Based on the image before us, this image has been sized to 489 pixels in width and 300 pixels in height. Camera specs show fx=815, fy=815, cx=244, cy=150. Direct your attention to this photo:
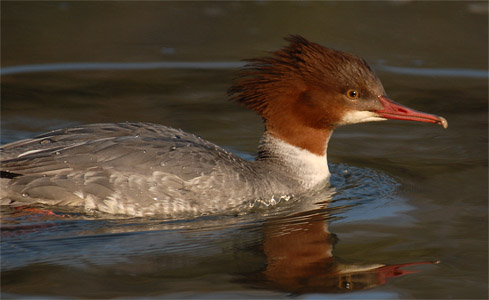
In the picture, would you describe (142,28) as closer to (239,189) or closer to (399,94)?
(399,94)

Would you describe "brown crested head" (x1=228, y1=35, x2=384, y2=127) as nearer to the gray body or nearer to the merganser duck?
the merganser duck

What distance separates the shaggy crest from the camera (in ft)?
21.5

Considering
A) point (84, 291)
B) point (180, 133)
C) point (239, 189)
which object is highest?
point (180, 133)

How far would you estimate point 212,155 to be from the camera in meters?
6.26

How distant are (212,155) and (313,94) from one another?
102 cm

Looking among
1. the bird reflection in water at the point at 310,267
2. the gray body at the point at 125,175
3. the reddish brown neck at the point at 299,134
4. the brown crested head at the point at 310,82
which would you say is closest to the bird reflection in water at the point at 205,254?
the bird reflection in water at the point at 310,267

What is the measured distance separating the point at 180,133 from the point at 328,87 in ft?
4.14

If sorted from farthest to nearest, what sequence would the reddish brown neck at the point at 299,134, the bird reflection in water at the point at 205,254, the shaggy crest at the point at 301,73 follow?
the reddish brown neck at the point at 299,134, the shaggy crest at the point at 301,73, the bird reflection in water at the point at 205,254

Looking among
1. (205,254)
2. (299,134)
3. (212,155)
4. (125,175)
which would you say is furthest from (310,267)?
(299,134)

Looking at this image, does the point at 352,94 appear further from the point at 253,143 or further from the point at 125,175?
the point at 125,175

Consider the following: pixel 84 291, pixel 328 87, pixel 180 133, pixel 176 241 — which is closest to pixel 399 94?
pixel 328 87

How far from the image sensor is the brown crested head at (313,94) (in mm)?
6559

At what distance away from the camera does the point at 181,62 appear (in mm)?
10555

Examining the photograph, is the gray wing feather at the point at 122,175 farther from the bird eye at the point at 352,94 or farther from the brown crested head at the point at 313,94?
the bird eye at the point at 352,94
